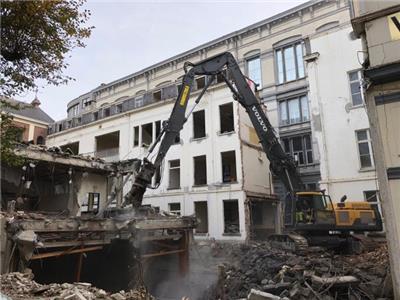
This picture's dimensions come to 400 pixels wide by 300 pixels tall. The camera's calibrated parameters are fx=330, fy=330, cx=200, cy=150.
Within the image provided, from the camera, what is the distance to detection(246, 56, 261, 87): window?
2798 centimetres

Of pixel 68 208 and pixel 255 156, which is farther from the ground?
pixel 255 156

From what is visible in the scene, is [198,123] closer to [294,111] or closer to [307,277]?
[294,111]

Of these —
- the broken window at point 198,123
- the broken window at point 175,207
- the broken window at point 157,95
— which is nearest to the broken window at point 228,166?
the broken window at point 198,123

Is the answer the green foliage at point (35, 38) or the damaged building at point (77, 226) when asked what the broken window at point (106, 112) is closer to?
the damaged building at point (77, 226)

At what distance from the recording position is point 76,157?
1577 cm

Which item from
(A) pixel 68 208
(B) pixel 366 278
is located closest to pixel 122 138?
(A) pixel 68 208

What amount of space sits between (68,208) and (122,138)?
1059 cm

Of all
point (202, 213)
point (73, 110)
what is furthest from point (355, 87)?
point (73, 110)

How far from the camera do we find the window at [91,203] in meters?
18.1

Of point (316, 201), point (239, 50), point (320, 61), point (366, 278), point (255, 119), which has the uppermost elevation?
point (239, 50)

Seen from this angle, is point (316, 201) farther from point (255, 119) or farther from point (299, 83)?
point (299, 83)

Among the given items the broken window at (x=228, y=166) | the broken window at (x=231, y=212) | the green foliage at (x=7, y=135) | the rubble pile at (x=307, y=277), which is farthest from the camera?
the broken window at (x=228, y=166)

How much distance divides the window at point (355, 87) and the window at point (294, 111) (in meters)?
5.06

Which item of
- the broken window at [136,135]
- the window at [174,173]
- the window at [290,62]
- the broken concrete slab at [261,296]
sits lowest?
the broken concrete slab at [261,296]
